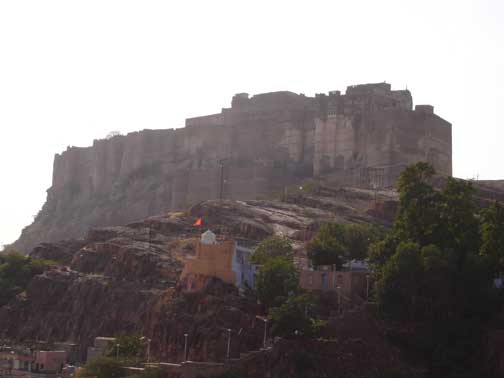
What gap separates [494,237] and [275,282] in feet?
31.4

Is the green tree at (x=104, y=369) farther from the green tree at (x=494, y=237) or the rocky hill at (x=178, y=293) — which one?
the green tree at (x=494, y=237)

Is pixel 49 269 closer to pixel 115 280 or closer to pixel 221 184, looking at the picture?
pixel 115 280

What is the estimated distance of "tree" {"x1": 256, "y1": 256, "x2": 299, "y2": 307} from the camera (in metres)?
51.9

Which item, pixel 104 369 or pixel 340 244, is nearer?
pixel 104 369

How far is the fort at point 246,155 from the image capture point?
84500 millimetres

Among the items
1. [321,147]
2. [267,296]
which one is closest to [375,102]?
[321,147]

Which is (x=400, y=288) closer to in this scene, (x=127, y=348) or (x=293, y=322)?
(x=293, y=322)

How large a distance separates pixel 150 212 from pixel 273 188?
14.4 metres

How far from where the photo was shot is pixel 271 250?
5959cm

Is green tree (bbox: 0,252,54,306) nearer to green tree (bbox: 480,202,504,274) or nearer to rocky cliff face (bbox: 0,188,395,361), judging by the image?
rocky cliff face (bbox: 0,188,395,361)

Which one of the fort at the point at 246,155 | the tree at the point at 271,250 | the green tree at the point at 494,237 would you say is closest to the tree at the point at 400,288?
the green tree at the point at 494,237

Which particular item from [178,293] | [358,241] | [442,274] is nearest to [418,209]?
[358,241]

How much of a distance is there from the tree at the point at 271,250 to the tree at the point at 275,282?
165 inches

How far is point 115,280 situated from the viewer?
221 ft
